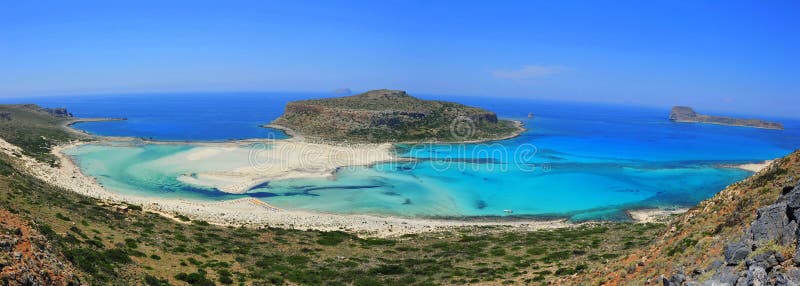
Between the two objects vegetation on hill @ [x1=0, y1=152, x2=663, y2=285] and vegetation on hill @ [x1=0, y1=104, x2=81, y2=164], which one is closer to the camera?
vegetation on hill @ [x1=0, y1=152, x2=663, y2=285]

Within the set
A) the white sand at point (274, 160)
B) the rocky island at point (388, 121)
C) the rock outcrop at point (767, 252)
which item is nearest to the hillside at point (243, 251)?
the rock outcrop at point (767, 252)

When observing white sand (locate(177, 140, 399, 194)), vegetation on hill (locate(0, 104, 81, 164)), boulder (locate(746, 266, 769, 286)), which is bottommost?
white sand (locate(177, 140, 399, 194))

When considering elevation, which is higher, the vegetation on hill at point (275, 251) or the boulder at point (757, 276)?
the boulder at point (757, 276)

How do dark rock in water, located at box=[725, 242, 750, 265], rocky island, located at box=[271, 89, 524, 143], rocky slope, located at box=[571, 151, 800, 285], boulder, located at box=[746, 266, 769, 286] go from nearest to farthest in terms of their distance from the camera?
1. boulder, located at box=[746, 266, 769, 286]
2. rocky slope, located at box=[571, 151, 800, 285]
3. dark rock in water, located at box=[725, 242, 750, 265]
4. rocky island, located at box=[271, 89, 524, 143]

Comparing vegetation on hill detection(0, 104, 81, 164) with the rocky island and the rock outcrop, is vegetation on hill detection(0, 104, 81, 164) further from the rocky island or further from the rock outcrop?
the rock outcrop

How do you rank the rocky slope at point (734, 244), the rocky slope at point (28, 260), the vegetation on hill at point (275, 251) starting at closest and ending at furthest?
the rocky slope at point (734, 244)
the rocky slope at point (28, 260)
the vegetation on hill at point (275, 251)

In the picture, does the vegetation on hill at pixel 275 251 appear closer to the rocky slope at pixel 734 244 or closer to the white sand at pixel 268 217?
the white sand at pixel 268 217

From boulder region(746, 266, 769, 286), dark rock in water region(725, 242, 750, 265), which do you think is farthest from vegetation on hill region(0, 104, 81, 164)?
boulder region(746, 266, 769, 286)
